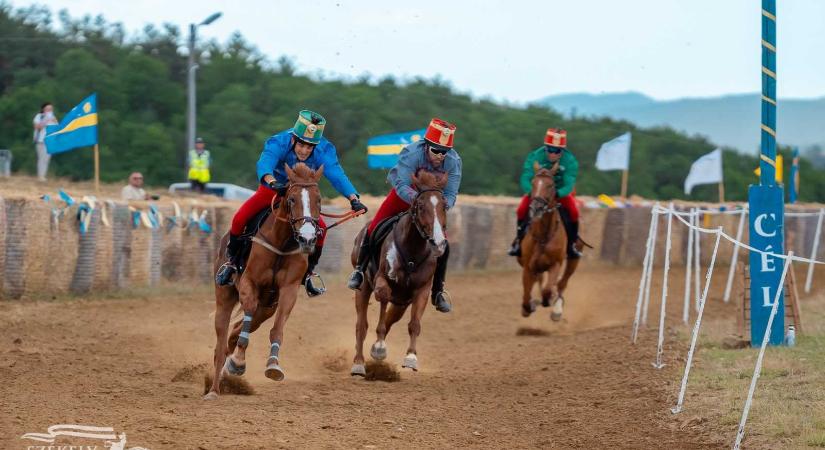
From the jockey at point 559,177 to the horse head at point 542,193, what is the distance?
371 mm

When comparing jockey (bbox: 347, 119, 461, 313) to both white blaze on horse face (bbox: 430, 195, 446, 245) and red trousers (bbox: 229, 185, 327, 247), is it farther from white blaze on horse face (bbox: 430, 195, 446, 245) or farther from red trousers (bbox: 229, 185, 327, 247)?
red trousers (bbox: 229, 185, 327, 247)

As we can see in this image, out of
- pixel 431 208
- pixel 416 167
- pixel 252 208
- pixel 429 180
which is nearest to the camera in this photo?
pixel 252 208

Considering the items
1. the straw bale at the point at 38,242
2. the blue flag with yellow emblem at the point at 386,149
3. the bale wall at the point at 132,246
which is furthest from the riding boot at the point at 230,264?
the blue flag with yellow emblem at the point at 386,149

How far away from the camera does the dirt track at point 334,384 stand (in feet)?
30.6

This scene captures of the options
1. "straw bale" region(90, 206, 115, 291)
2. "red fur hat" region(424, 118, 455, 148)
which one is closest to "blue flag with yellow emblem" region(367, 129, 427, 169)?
"straw bale" region(90, 206, 115, 291)

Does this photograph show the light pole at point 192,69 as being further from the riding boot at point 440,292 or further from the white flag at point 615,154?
the riding boot at point 440,292

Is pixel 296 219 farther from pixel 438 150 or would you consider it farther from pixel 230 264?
pixel 438 150

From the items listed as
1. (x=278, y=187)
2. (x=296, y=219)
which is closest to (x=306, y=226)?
(x=296, y=219)

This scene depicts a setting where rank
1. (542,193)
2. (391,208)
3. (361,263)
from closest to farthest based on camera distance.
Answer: (361,263)
(391,208)
(542,193)

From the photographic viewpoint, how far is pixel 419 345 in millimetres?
16703

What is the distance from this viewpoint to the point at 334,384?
12445 mm

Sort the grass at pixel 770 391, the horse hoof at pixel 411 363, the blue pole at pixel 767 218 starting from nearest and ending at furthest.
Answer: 1. the grass at pixel 770 391
2. the horse hoof at pixel 411 363
3. the blue pole at pixel 767 218

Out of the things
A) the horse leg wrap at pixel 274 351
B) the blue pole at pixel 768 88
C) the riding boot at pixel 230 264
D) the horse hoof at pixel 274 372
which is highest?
the blue pole at pixel 768 88

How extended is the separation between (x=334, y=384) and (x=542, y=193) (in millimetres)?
5612
